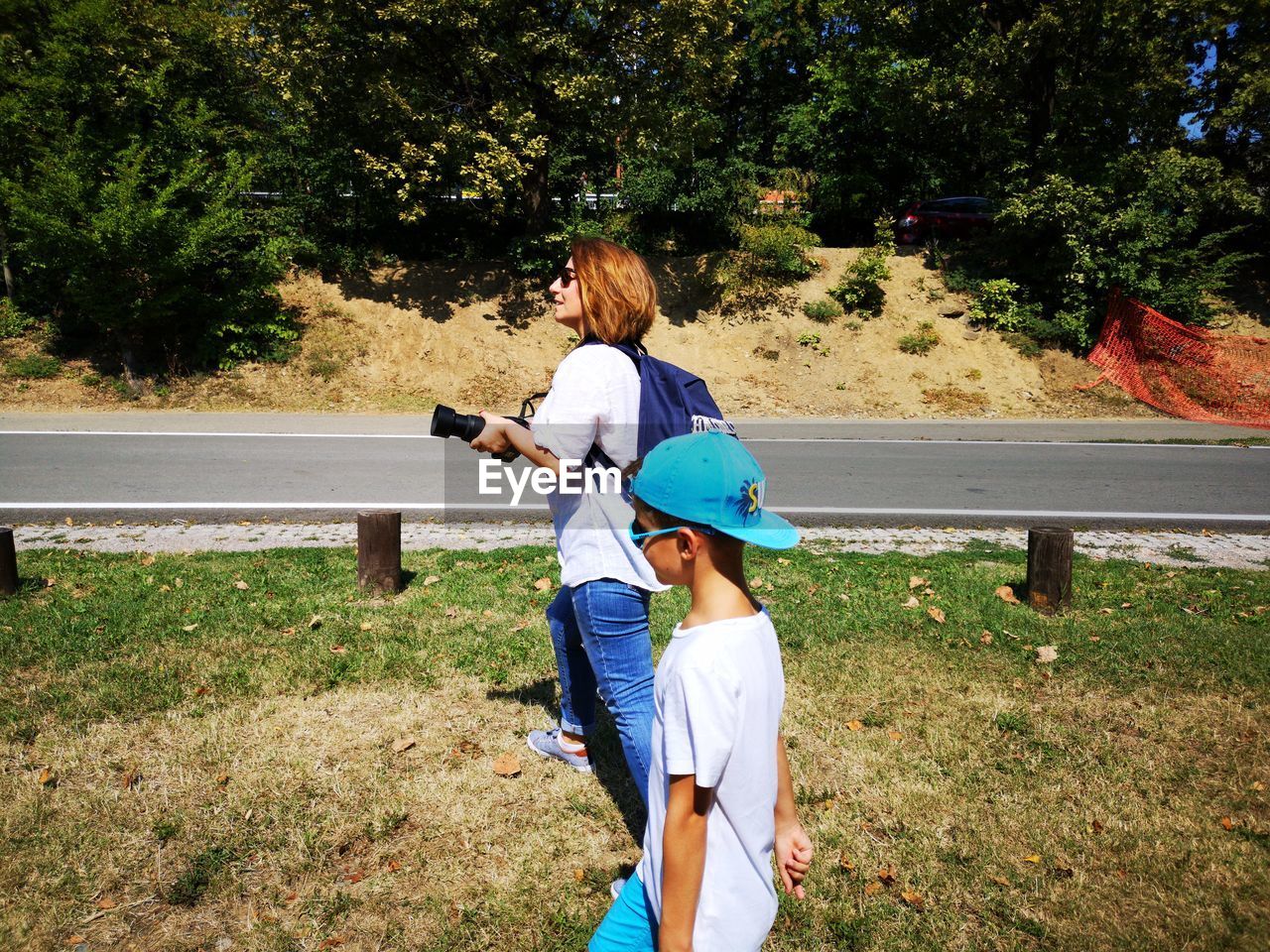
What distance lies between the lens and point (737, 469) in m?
1.74

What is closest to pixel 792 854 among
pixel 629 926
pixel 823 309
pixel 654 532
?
pixel 629 926

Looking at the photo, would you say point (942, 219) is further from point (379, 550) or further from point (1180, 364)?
point (379, 550)

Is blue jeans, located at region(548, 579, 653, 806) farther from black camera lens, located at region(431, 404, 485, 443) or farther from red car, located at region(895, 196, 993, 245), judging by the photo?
red car, located at region(895, 196, 993, 245)

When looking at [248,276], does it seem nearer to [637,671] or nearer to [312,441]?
[312,441]

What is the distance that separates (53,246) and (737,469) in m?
17.6

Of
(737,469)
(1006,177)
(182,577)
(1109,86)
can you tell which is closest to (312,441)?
(182,577)

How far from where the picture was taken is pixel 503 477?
34.2 ft

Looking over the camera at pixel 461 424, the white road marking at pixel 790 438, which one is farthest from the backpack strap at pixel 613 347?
the white road marking at pixel 790 438

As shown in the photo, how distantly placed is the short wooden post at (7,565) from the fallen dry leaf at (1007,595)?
22.4 feet

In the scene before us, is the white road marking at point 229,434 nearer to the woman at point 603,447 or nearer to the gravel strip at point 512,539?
the gravel strip at point 512,539

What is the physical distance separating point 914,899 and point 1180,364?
1816 cm

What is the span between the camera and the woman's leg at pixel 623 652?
2838 millimetres

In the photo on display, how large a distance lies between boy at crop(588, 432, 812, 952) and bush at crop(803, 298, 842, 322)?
18717mm

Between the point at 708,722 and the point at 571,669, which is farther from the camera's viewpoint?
the point at 571,669
